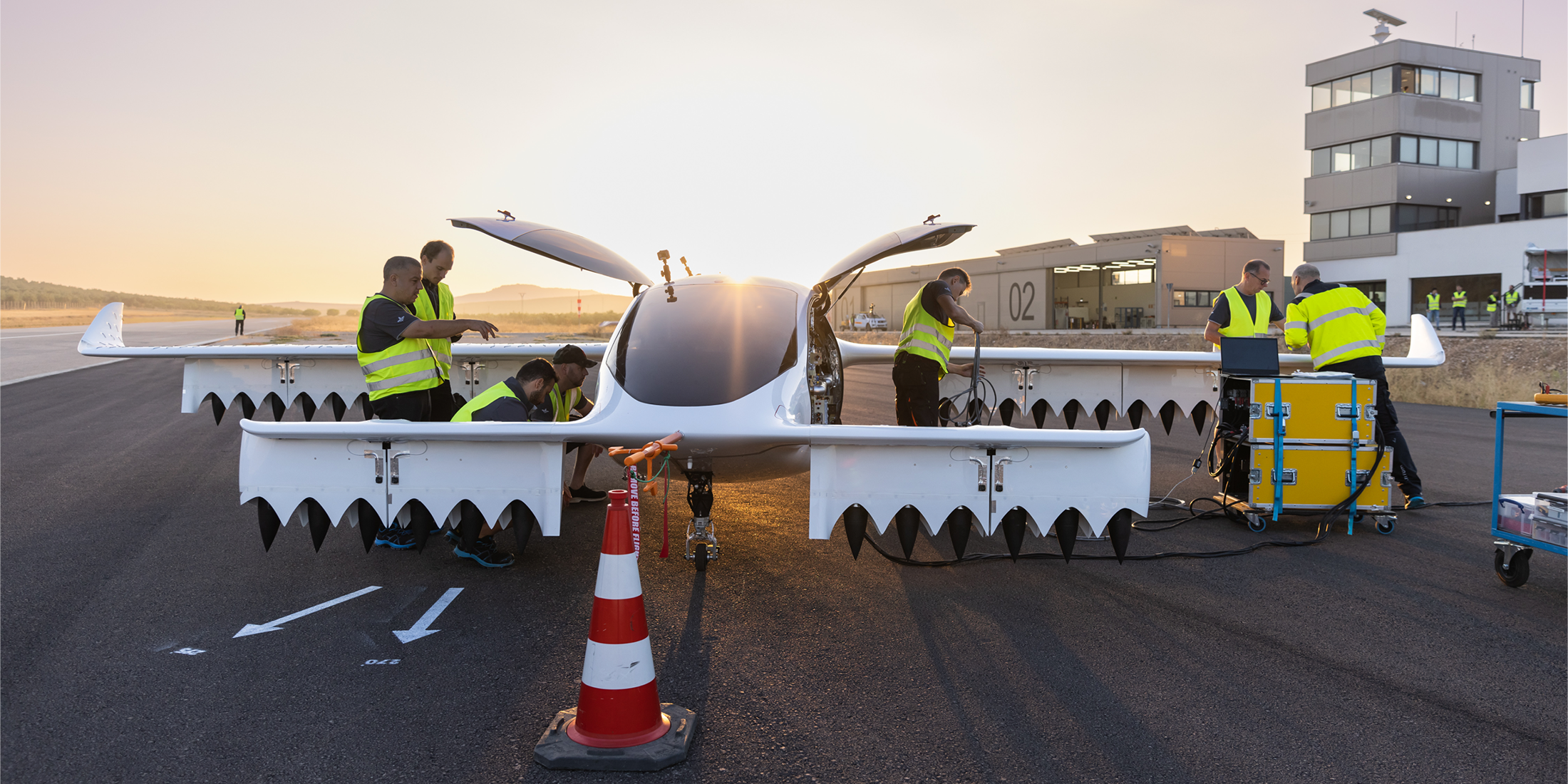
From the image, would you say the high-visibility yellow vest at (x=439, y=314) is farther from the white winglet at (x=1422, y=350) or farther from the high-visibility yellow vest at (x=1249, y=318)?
the white winglet at (x=1422, y=350)

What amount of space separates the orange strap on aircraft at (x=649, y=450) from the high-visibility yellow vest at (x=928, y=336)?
2.82m

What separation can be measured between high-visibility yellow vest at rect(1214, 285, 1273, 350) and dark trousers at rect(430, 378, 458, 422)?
20.1 feet

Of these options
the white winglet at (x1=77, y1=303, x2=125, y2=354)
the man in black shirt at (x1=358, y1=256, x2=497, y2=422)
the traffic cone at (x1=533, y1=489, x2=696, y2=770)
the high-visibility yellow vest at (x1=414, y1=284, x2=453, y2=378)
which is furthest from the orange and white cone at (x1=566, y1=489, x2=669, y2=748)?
the white winglet at (x1=77, y1=303, x2=125, y2=354)

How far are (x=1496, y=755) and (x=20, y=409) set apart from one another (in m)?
17.5

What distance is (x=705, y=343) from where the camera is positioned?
194 inches

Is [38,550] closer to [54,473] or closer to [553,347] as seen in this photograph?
[54,473]

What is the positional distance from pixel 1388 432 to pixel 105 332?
406 inches

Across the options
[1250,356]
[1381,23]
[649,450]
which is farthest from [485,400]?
[1381,23]

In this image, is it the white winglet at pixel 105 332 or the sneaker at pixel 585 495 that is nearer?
the white winglet at pixel 105 332

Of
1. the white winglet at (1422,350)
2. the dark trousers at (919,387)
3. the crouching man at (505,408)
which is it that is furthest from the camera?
the white winglet at (1422,350)

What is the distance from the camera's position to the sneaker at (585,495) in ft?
23.4

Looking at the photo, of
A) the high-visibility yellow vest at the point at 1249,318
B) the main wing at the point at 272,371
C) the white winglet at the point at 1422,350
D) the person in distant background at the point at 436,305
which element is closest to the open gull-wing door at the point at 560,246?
the person in distant background at the point at 436,305

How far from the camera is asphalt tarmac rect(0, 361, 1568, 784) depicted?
2850mm

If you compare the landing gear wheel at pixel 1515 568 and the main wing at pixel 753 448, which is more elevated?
the main wing at pixel 753 448
